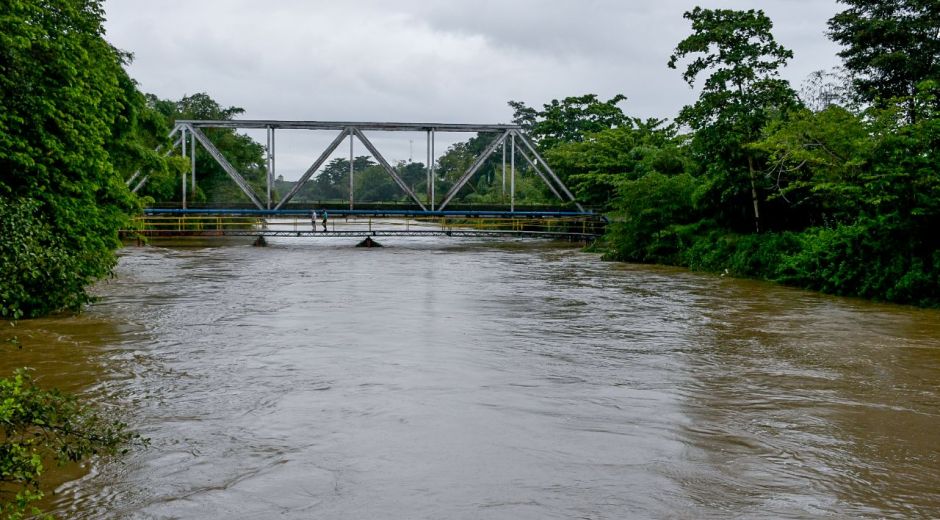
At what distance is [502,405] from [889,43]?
3320cm

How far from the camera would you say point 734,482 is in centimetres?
608

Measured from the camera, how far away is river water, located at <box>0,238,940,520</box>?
19.1 feet

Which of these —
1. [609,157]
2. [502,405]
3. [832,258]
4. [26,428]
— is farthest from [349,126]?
[26,428]

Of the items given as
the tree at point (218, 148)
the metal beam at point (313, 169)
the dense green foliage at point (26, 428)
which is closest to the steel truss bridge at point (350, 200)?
the metal beam at point (313, 169)

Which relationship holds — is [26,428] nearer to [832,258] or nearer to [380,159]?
[832,258]

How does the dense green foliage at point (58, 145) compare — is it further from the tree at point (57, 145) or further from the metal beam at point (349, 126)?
the metal beam at point (349, 126)

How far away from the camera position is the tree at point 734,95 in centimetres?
2539

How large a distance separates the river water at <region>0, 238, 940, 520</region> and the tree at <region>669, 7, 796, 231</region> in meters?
8.55

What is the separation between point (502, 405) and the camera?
8398 mm

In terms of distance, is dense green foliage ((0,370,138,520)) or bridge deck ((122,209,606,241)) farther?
bridge deck ((122,209,606,241))

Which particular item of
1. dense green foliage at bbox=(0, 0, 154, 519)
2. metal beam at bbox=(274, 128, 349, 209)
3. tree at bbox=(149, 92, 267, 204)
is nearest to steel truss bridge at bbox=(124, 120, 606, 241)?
metal beam at bbox=(274, 128, 349, 209)

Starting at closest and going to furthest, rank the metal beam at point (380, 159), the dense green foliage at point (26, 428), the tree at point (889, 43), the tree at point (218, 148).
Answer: the dense green foliage at point (26, 428)
the tree at point (889, 43)
the metal beam at point (380, 159)
the tree at point (218, 148)

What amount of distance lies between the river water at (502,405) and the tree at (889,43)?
64.0 ft

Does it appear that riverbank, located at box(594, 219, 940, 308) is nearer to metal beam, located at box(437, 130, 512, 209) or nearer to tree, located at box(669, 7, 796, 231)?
tree, located at box(669, 7, 796, 231)
